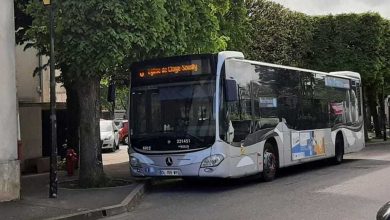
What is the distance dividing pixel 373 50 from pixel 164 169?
2195cm

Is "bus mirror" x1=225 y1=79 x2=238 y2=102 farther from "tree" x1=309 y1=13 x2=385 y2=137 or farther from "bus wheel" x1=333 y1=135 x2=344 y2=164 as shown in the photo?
"tree" x1=309 y1=13 x2=385 y2=137

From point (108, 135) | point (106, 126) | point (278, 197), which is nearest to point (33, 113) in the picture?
point (278, 197)

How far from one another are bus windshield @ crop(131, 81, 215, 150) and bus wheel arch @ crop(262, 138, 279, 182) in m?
2.46

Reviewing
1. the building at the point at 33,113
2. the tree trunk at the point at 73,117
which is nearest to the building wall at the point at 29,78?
the building at the point at 33,113

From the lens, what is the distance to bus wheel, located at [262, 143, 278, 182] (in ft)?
47.9

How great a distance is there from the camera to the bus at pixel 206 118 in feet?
42.2

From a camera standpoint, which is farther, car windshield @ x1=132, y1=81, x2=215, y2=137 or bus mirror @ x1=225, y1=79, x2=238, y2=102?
car windshield @ x1=132, y1=81, x2=215, y2=137

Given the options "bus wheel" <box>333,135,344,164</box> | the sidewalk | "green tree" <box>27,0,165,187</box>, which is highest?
"green tree" <box>27,0,165,187</box>

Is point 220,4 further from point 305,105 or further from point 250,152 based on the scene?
point 250,152

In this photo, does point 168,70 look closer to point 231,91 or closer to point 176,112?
point 176,112

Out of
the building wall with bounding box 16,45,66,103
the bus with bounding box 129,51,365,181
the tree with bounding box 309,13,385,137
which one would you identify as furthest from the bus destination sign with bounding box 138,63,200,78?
the tree with bounding box 309,13,385,137

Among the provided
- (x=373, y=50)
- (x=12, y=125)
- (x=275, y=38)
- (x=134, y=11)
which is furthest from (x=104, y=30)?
(x=373, y=50)

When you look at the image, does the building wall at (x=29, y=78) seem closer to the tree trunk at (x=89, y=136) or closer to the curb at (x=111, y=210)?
the tree trunk at (x=89, y=136)

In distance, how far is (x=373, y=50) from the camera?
31688 mm
